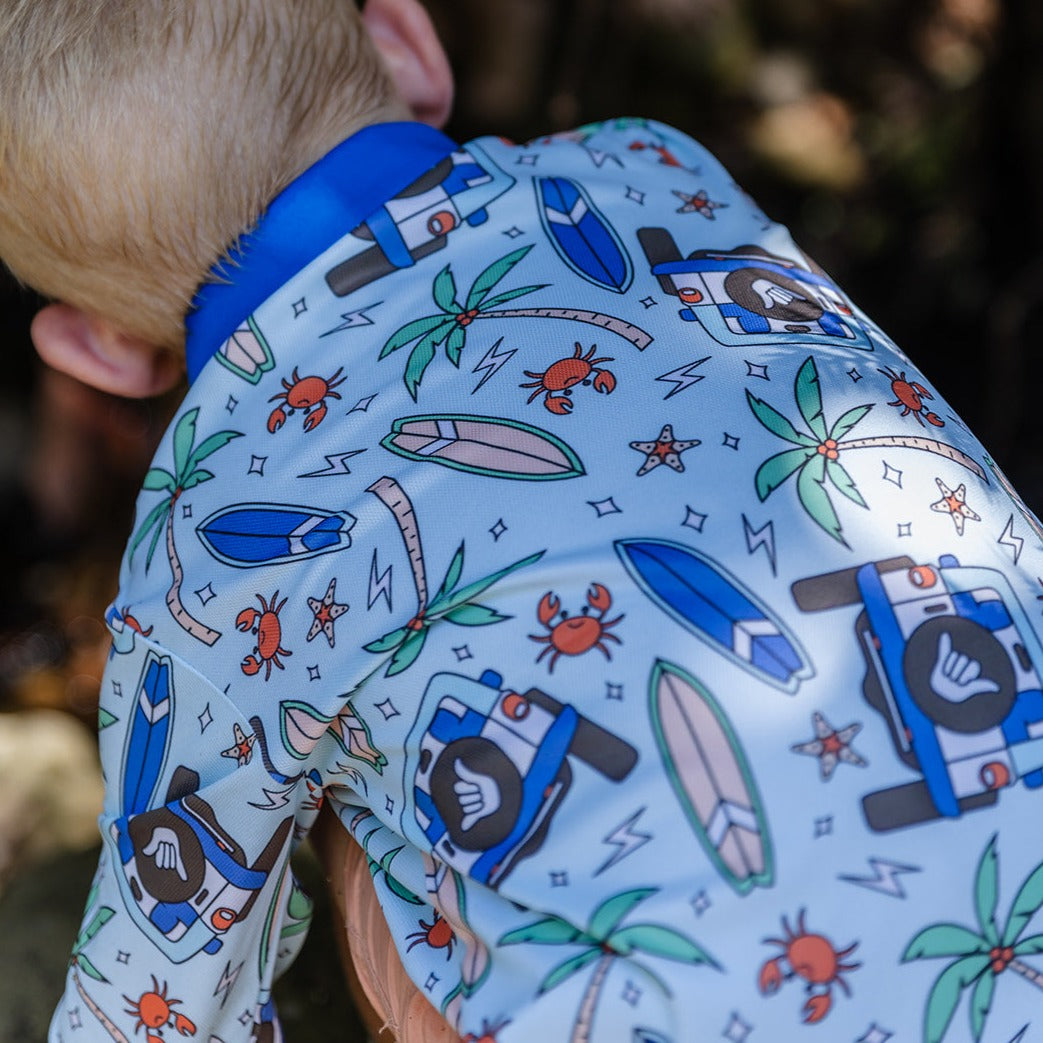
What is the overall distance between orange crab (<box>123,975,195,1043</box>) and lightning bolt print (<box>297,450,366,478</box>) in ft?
1.62

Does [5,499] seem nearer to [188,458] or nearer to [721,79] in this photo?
[188,458]

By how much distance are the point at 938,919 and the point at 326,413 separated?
25.6 inches

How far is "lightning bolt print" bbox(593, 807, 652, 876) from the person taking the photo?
0.88m

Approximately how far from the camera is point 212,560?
1074mm

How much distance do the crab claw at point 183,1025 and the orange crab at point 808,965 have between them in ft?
1.83

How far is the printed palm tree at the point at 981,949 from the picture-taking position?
88 cm

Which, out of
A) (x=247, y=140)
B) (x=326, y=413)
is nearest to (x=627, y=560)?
(x=326, y=413)

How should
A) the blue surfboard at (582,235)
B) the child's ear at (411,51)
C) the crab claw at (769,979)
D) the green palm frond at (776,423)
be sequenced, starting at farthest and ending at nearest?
the child's ear at (411,51) < the blue surfboard at (582,235) < the green palm frond at (776,423) < the crab claw at (769,979)

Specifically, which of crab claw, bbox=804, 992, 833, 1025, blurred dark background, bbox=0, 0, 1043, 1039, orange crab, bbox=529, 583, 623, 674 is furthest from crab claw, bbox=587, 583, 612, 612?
blurred dark background, bbox=0, 0, 1043, 1039

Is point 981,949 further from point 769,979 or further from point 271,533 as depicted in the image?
point 271,533

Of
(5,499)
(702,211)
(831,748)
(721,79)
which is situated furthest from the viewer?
(721,79)

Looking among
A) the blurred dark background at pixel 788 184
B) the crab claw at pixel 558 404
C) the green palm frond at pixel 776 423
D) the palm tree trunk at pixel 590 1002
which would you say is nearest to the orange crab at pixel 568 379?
the crab claw at pixel 558 404

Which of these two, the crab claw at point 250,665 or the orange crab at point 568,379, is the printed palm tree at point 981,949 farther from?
the crab claw at point 250,665

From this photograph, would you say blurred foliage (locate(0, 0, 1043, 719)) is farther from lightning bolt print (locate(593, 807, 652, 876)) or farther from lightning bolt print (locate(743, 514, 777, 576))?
lightning bolt print (locate(593, 807, 652, 876))
